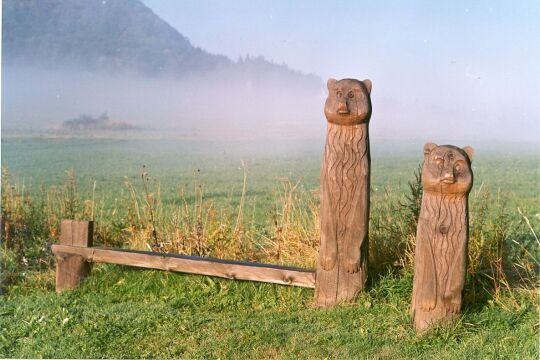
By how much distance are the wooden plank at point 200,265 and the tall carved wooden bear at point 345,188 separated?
0.28 m

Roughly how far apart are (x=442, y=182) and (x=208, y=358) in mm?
2070

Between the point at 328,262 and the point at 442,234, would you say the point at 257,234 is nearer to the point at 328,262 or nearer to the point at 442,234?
the point at 328,262

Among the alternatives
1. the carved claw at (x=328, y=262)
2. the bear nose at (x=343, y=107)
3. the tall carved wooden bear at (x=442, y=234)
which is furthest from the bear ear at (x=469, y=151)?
the carved claw at (x=328, y=262)

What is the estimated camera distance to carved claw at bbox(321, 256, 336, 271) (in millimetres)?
5488

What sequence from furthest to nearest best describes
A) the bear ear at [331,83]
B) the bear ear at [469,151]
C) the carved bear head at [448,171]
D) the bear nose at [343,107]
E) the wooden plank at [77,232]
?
1. the wooden plank at [77,232]
2. the bear ear at [331,83]
3. the bear nose at [343,107]
4. the bear ear at [469,151]
5. the carved bear head at [448,171]

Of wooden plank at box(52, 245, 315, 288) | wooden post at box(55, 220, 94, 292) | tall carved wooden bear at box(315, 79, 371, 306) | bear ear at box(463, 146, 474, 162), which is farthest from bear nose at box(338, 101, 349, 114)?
wooden post at box(55, 220, 94, 292)

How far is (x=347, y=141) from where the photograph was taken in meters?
5.36

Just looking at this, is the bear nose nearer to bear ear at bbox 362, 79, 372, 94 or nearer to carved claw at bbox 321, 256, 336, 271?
bear ear at bbox 362, 79, 372, 94

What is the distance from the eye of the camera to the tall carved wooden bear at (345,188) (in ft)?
17.6

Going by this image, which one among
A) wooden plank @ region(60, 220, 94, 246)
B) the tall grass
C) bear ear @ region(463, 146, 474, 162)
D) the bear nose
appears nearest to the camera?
bear ear @ region(463, 146, 474, 162)

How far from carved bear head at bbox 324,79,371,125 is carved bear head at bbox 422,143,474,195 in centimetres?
72

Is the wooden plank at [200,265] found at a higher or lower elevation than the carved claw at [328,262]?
lower

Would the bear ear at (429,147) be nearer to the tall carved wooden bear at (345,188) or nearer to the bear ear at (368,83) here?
the tall carved wooden bear at (345,188)

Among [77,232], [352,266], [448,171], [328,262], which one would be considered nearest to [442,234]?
[448,171]
